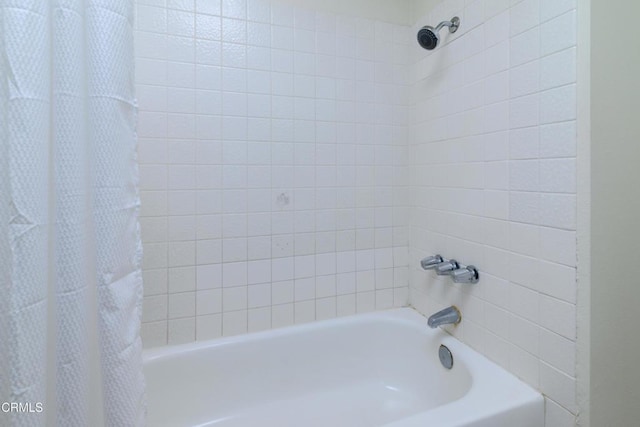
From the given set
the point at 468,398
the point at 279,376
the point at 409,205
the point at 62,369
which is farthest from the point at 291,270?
the point at 62,369

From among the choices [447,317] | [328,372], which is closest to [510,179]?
[447,317]

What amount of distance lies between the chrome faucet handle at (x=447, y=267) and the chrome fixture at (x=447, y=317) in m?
0.16

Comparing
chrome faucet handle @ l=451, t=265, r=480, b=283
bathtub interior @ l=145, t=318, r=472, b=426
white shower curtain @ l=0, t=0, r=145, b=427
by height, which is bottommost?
bathtub interior @ l=145, t=318, r=472, b=426

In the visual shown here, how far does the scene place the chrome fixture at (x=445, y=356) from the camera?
4.20 feet

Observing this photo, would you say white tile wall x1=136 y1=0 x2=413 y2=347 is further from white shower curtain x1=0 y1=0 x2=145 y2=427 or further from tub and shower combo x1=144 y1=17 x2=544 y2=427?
white shower curtain x1=0 y1=0 x2=145 y2=427

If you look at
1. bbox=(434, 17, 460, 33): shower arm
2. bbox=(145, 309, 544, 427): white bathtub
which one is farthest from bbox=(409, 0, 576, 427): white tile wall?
bbox=(145, 309, 544, 427): white bathtub

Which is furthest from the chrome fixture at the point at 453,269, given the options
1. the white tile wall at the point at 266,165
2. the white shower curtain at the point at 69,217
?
the white shower curtain at the point at 69,217

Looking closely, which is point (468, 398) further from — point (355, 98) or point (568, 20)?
point (355, 98)

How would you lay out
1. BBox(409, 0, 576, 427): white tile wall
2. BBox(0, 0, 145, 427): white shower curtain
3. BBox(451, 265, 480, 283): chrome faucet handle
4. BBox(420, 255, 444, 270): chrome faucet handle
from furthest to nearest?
BBox(420, 255, 444, 270): chrome faucet handle < BBox(451, 265, 480, 283): chrome faucet handle < BBox(409, 0, 576, 427): white tile wall < BBox(0, 0, 145, 427): white shower curtain

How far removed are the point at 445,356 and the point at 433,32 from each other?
4.29 ft

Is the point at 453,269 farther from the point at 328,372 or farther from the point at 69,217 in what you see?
the point at 69,217

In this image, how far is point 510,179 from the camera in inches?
42.1

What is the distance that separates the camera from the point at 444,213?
1397 millimetres

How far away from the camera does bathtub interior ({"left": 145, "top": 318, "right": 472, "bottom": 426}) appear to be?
1.27 metres
